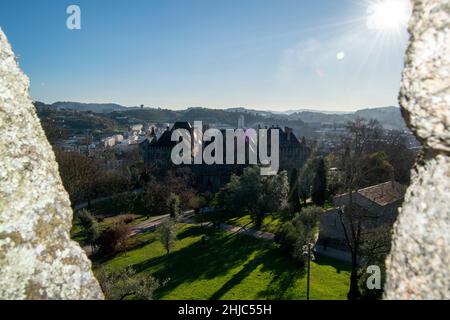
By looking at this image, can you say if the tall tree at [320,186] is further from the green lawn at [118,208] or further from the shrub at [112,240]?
the shrub at [112,240]

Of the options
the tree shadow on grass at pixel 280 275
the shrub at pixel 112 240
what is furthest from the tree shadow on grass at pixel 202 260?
the shrub at pixel 112 240

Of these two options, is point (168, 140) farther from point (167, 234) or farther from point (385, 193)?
point (385, 193)

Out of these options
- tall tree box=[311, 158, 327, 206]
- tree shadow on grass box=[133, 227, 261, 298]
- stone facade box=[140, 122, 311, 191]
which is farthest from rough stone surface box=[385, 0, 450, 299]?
stone facade box=[140, 122, 311, 191]

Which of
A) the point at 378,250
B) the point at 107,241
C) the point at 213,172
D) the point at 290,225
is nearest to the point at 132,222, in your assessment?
the point at 107,241

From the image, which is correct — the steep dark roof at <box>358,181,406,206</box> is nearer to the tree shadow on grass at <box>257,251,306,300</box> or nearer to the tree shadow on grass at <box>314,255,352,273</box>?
the tree shadow on grass at <box>314,255,352,273</box>

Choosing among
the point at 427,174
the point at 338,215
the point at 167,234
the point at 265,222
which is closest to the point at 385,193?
the point at 338,215
